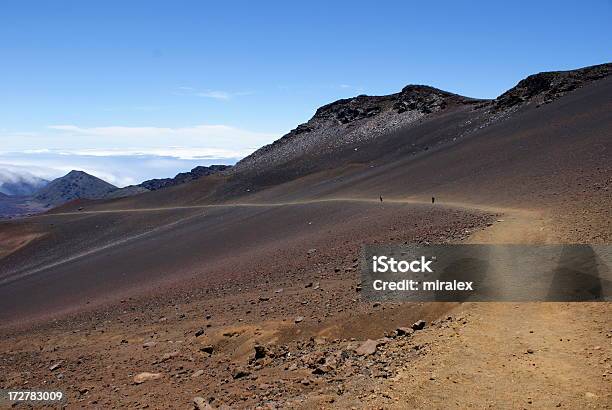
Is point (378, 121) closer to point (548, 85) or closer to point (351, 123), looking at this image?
point (351, 123)

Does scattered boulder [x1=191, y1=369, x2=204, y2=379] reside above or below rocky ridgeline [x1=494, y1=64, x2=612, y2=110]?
below

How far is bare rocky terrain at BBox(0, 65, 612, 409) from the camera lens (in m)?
6.75

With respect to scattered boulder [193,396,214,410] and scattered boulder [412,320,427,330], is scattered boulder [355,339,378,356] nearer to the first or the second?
scattered boulder [412,320,427,330]

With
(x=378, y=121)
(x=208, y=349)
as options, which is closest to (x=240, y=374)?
(x=208, y=349)

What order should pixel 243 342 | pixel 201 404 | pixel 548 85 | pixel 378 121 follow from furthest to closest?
pixel 378 121
pixel 548 85
pixel 243 342
pixel 201 404

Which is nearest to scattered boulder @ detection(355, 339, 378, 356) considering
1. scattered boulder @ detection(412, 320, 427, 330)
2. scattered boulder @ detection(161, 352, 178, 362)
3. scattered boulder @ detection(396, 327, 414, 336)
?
Result: scattered boulder @ detection(396, 327, 414, 336)

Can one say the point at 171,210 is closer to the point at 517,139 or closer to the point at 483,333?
the point at 517,139

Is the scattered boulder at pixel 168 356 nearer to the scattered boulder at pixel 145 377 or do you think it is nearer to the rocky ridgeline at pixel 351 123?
the scattered boulder at pixel 145 377

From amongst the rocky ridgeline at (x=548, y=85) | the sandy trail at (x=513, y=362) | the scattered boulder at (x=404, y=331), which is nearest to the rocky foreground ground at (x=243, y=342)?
the scattered boulder at (x=404, y=331)

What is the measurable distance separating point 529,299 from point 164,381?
6736 mm

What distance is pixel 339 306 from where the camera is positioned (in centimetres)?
1113

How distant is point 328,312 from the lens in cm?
1100

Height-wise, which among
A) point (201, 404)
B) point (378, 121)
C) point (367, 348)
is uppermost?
point (378, 121)

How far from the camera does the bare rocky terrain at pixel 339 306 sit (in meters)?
6.75
